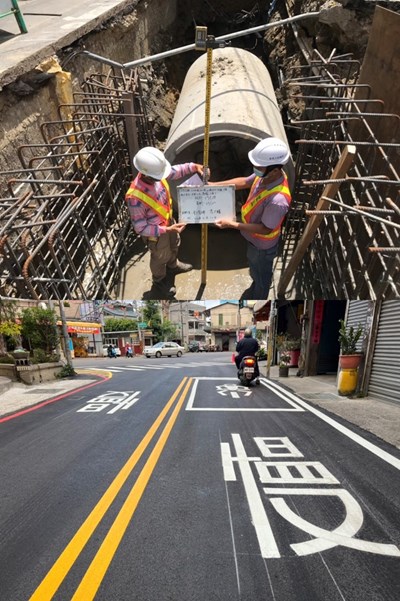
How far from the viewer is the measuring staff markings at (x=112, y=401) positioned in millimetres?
6609

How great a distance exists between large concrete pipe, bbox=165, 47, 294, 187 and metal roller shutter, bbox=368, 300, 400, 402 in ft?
11.2

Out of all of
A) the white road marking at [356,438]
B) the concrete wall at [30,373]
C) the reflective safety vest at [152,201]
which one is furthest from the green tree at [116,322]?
the white road marking at [356,438]

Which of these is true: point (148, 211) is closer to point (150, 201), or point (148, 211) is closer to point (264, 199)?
point (150, 201)

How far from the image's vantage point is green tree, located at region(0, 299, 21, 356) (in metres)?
5.75

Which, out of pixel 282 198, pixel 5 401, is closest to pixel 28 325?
pixel 5 401

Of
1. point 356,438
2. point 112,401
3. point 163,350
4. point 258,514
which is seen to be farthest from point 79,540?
point 163,350

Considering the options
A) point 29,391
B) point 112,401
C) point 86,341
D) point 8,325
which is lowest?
point 29,391

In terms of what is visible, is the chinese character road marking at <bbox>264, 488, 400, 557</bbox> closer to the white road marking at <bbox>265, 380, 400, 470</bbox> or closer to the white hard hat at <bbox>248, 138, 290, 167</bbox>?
the white road marking at <bbox>265, 380, 400, 470</bbox>

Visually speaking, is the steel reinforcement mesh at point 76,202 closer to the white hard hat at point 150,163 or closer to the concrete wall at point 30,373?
the white hard hat at point 150,163

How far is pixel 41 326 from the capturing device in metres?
7.30

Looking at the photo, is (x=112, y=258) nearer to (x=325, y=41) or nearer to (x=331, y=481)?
(x=331, y=481)

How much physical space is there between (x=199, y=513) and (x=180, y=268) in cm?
392

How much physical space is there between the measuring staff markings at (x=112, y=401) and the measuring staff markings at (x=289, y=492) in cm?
307

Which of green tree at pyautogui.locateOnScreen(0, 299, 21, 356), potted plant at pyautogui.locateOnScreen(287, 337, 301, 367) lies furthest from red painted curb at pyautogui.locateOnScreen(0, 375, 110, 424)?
potted plant at pyautogui.locateOnScreen(287, 337, 301, 367)
